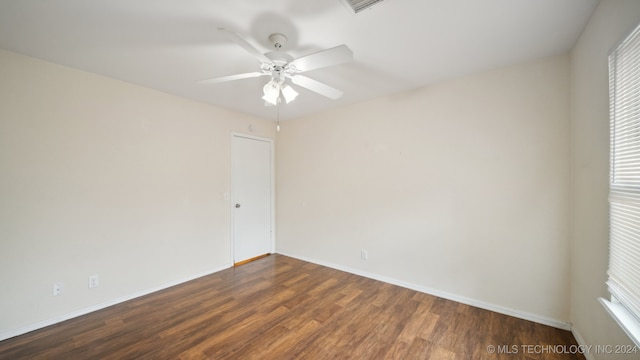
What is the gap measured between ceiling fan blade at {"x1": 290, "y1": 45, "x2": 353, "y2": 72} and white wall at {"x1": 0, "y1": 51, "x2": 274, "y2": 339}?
2.20 m

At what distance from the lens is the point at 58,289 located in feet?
7.26

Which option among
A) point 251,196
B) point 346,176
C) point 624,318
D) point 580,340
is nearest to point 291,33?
point 346,176

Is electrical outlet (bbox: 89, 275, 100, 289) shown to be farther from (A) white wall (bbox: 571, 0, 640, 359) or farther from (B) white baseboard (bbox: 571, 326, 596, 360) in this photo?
(B) white baseboard (bbox: 571, 326, 596, 360)

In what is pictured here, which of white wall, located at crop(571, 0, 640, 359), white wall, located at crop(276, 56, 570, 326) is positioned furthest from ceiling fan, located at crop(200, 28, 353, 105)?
white wall, located at crop(571, 0, 640, 359)

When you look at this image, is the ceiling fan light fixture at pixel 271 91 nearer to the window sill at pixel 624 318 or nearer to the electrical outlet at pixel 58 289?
the window sill at pixel 624 318

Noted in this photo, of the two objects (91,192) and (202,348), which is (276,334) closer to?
(202,348)

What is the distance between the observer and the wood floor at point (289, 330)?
1827mm

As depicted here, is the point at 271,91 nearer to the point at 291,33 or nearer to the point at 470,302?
the point at 291,33

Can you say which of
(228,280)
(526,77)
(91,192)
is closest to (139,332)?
(228,280)

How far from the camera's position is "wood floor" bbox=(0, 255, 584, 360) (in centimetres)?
183

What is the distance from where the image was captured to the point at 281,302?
257 cm

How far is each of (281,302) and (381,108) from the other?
106 inches

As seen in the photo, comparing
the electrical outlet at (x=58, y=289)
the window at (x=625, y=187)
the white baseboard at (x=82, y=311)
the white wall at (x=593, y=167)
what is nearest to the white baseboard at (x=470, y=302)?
the white wall at (x=593, y=167)

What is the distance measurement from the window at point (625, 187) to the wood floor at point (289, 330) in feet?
2.89
